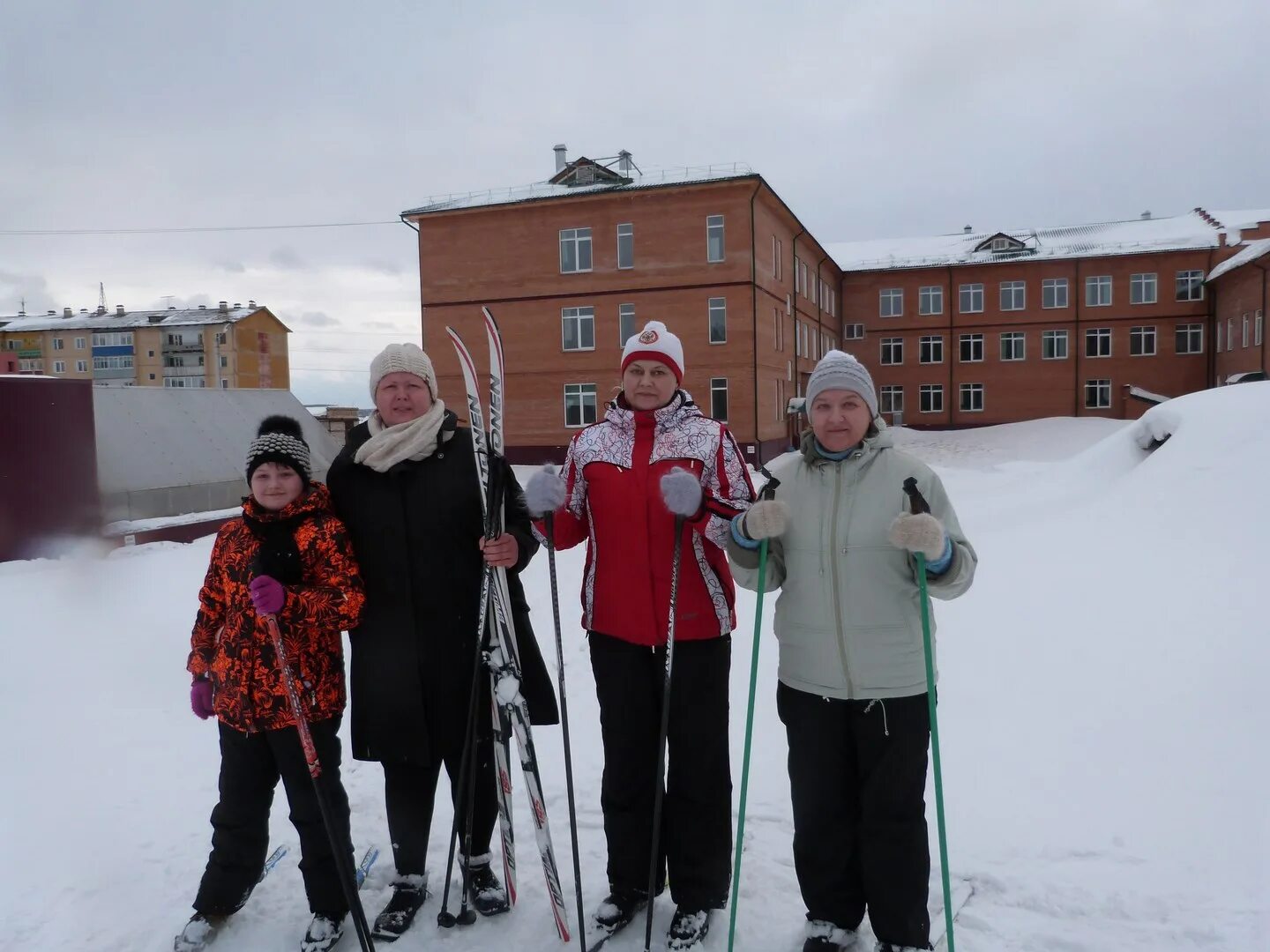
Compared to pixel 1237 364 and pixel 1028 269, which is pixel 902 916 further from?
pixel 1028 269

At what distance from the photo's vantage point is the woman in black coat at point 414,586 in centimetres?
279

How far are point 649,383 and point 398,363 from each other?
34.4 inches

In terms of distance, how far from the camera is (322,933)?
271 centimetres

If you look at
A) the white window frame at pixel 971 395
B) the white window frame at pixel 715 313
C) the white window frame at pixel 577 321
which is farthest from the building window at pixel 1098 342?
the white window frame at pixel 577 321

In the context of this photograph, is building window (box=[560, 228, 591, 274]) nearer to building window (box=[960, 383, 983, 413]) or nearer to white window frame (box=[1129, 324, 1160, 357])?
building window (box=[960, 383, 983, 413])

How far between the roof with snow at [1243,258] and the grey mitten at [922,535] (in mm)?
31880

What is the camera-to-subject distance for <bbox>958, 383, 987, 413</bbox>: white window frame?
35125 millimetres

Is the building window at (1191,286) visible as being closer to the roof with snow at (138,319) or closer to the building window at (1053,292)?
the building window at (1053,292)

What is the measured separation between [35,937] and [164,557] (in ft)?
20.3

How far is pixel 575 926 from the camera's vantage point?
9.32 ft

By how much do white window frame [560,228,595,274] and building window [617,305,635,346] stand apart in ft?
5.08

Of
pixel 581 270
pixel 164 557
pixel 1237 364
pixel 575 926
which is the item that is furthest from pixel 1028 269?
pixel 575 926

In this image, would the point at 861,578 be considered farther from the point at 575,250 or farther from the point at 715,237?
the point at 575,250

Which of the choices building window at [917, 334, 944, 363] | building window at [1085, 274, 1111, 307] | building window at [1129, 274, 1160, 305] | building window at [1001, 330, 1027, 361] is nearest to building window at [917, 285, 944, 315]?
building window at [917, 334, 944, 363]
